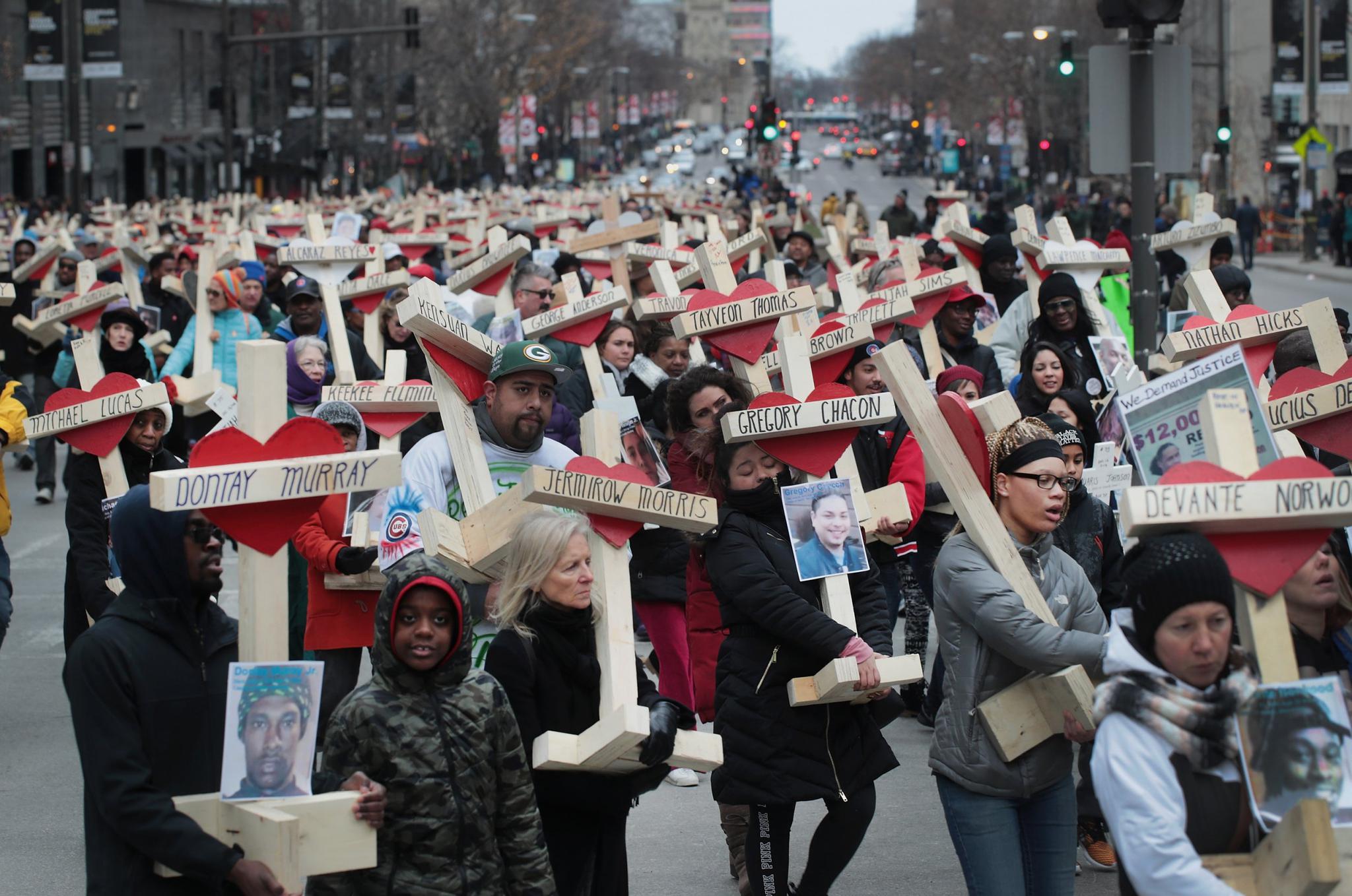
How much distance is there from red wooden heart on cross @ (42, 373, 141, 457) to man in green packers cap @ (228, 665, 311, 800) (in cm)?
306

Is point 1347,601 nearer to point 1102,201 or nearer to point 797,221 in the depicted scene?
point 797,221

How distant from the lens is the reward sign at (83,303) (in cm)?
1131

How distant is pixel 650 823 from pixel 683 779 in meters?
0.55

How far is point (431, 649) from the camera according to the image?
3957 millimetres

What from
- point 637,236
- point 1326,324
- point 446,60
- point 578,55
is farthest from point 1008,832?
point 578,55

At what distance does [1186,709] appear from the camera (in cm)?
342

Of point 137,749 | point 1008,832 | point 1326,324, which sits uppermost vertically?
point 1326,324

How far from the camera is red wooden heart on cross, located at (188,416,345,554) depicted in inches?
156

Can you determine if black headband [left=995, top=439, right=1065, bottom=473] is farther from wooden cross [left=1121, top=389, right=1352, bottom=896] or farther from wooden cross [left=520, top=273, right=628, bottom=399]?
wooden cross [left=520, top=273, right=628, bottom=399]

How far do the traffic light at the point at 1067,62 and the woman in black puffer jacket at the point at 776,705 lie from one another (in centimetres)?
2315

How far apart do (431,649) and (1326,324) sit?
4.06 m

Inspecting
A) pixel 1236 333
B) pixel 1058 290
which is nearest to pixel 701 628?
pixel 1236 333

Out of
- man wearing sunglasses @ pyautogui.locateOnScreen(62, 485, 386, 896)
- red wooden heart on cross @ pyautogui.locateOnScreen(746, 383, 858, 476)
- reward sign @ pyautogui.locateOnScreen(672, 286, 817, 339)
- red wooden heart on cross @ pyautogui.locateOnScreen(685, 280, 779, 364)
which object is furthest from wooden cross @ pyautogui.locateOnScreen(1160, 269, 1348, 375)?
man wearing sunglasses @ pyautogui.locateOnScreen(62, 485, 386, 896)

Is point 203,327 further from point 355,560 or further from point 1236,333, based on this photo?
point 1236,333
